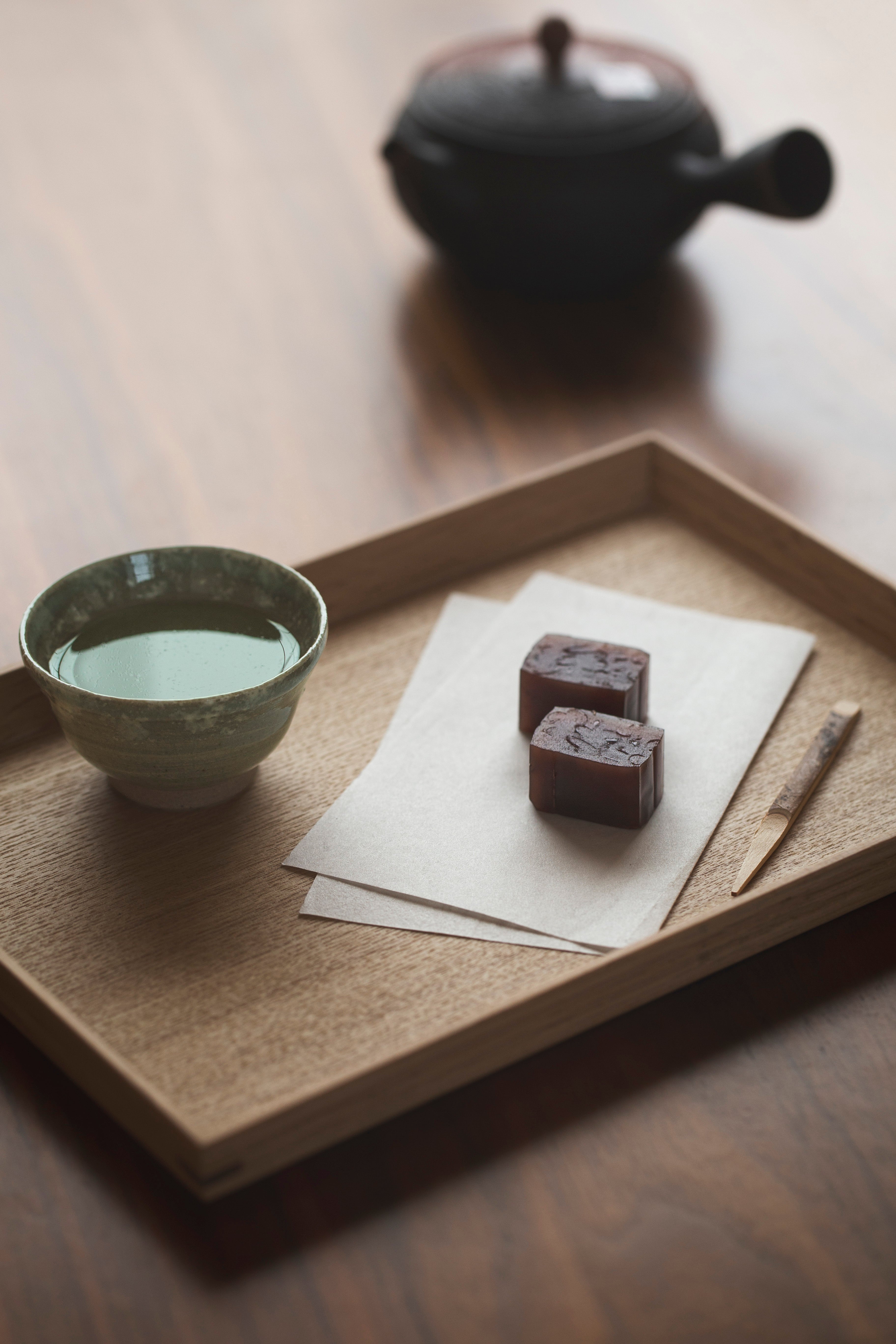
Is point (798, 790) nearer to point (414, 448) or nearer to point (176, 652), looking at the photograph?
point (176, 652)

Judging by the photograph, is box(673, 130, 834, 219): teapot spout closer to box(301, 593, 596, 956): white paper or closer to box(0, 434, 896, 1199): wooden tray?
box(0, 434, 896, 1199): wooden tray

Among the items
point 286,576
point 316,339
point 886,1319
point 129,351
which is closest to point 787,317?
point 316,339

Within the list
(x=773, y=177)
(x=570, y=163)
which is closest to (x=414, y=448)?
(x=570, y=163)

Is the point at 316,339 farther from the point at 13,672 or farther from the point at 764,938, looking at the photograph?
the point at 764,938

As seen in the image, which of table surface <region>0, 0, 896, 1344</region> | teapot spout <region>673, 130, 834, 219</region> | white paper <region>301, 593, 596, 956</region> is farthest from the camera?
teapot spout <region>673, 130, 834, 219</region>

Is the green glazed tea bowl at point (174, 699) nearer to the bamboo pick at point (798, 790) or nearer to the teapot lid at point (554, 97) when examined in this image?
the bamboo pick at point (798, 790)

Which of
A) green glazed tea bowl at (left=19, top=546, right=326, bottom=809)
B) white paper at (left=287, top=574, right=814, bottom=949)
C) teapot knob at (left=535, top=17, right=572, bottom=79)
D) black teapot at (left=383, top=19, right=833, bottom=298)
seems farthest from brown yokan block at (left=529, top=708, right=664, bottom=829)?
teapot knob at (left=535, top=17, right=572, bottom=79)

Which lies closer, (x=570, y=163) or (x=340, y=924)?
(x=340, y=924)
